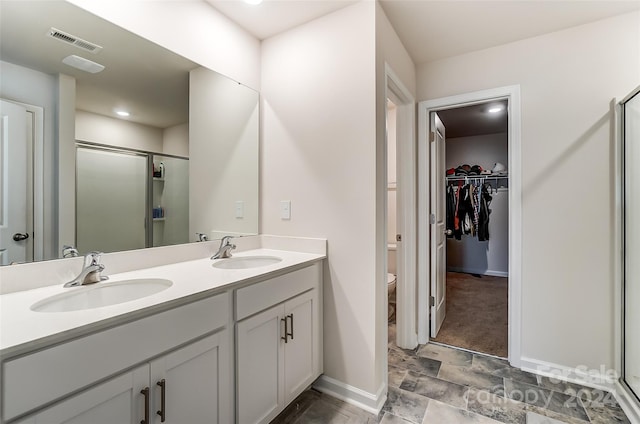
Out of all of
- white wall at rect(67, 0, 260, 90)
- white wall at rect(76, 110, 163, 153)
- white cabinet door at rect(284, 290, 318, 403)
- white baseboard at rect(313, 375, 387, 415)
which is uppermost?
white wall at rect(67, 0, 260, 90)

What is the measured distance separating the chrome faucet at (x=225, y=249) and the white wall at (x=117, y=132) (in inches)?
24.9

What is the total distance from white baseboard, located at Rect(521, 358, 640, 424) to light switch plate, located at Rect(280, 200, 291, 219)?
1.98 meters

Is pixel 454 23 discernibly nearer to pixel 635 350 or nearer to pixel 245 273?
pixel 245 273

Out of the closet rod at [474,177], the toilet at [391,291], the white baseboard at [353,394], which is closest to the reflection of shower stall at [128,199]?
the white baseboard at [353,394]

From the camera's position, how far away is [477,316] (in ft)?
9.87

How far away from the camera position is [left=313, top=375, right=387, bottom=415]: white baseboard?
1.65 meters

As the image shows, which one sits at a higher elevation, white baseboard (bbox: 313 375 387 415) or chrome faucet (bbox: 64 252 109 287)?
chrome faucet (bbox: 64 252 109 287)

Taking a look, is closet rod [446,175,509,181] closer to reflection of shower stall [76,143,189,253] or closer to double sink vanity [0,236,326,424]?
double sink vanity [0,236,326,424]

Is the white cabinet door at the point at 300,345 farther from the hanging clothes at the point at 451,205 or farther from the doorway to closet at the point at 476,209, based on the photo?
the hanging clothes at the point at 451,205

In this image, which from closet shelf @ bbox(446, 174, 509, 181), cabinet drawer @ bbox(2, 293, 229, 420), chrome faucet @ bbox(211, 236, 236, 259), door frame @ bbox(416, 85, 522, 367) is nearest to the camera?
cabinet drawer @ bbox(2, 293, 229, 420)

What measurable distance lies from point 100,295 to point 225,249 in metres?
0.67

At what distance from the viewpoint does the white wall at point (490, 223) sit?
15.4 feet

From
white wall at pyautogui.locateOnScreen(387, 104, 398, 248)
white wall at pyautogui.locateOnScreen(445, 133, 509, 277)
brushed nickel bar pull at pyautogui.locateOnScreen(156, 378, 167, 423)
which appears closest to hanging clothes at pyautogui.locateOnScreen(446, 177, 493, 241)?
white wall at pyautogui.locateOnScreen(445, 133, 509, 277)

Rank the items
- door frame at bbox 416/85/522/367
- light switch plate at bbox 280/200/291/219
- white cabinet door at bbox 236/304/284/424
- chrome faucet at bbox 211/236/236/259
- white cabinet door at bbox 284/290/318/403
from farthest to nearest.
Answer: door frame at bbox 416/85/522/367
light switch plate at bbox 280/200/291/219
chrome faucet at bbox 211/236/236/259
white cabinet door at bbox 284/290/318/403
white cabinet door at bbox 236/304/284/424
